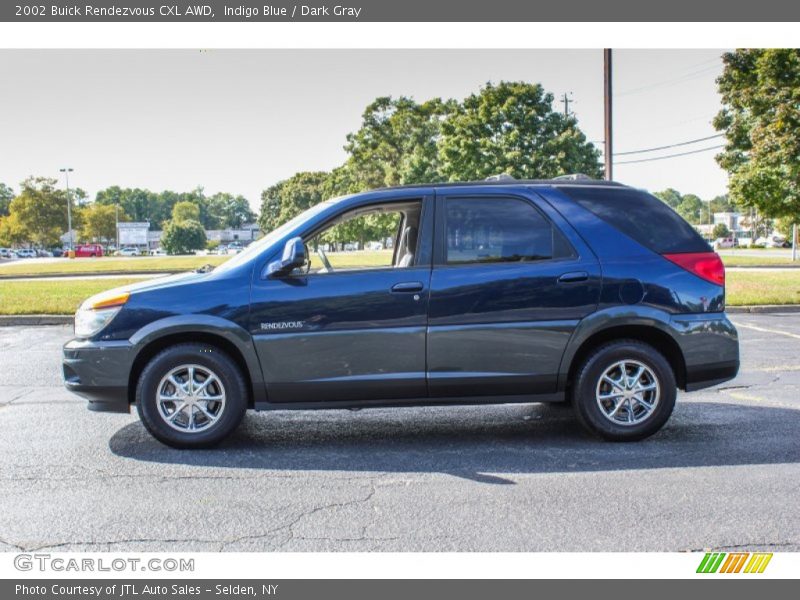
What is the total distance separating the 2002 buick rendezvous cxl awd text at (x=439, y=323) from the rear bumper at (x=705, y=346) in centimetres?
1

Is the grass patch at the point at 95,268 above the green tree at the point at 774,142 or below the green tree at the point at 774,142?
below

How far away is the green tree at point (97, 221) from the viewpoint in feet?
406

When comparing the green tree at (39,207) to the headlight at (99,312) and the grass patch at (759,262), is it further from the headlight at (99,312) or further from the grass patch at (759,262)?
the headlight at (99,312)

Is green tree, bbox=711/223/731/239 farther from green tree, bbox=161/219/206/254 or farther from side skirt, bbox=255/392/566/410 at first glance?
side skirt, bbox=255/392/566/410

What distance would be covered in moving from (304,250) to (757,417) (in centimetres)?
396

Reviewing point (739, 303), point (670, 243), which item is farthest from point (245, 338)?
point (739, 303)

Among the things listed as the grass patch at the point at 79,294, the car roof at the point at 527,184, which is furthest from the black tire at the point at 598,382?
the grass patch at the point at 79,294

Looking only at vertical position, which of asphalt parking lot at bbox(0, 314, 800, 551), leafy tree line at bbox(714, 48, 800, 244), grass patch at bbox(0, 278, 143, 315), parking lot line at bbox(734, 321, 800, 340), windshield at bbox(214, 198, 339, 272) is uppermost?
leafy tree line at bbox(714, 48, 800, 244)

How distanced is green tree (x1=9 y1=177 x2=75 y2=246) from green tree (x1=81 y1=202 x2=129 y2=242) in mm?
25255

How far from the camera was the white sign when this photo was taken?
12512cm

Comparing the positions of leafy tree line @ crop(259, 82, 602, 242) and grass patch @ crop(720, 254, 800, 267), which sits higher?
leafy tree line @ crop(259, 82, 602, 242)

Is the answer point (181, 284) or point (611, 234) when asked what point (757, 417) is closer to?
point (611, 234)

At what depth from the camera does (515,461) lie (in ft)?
17.1

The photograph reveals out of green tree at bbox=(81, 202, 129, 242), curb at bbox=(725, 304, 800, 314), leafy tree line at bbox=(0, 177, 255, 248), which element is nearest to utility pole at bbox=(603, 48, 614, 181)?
curb at bbox=(725, 304, 800, 314)
